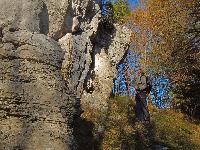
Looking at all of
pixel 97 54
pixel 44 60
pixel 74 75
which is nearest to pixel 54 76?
pixel 44 60

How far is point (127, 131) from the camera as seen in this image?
16.2 meters

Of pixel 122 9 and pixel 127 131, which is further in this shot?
pixel 122 9

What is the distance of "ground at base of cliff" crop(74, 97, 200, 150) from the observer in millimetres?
14289

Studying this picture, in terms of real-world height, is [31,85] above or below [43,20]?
below

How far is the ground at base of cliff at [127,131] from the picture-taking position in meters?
14.3

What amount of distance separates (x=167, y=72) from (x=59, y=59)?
22601 mm

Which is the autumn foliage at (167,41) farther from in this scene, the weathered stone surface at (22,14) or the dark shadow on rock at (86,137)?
the weathered stone surface at (22,14)

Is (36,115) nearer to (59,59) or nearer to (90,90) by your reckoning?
(59,59)

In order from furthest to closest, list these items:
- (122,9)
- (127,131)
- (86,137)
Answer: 1. (122,9)
2. (127,131)
3. (86,137)

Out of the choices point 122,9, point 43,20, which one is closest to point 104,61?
point 43,20

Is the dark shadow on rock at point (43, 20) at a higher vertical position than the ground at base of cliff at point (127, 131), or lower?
higher

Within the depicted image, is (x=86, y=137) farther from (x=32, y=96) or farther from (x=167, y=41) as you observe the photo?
(x=167, y=41)

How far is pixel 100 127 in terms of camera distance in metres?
15.8

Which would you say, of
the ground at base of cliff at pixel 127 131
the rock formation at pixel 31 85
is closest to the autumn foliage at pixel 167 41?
the ground at base of cliff at pixel 127 131
